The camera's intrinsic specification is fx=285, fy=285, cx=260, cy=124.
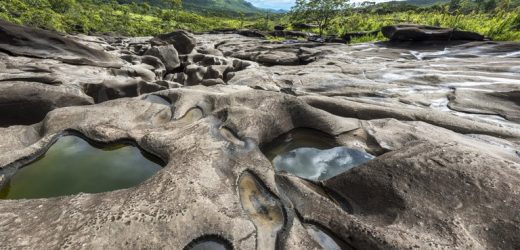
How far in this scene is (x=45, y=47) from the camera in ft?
47.5

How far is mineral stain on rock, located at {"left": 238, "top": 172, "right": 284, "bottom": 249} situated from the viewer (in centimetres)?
366

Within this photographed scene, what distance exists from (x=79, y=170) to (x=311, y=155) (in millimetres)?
4824

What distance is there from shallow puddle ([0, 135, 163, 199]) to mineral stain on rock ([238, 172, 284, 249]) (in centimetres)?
193

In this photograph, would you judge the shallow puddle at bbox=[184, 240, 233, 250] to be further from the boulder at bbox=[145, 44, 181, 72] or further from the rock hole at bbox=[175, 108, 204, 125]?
the boulder at bbox=[145, 44, 181, 72]

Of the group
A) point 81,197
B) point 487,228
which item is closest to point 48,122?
point 81,197

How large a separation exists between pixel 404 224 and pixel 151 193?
11.3ft

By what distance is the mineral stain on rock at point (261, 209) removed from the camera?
12.0 ft

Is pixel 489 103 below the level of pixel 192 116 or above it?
below

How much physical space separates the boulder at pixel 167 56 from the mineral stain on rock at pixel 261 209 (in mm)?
15977

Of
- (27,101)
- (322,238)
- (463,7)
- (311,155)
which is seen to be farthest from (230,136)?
(463,7)

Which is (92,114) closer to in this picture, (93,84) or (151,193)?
(151,193)

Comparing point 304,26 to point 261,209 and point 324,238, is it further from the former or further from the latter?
point 324,238

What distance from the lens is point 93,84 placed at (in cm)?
1098

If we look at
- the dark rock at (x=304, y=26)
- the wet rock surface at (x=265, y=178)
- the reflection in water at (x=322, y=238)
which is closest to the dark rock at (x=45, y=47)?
the wet rock surface at (x=265, y=178)
